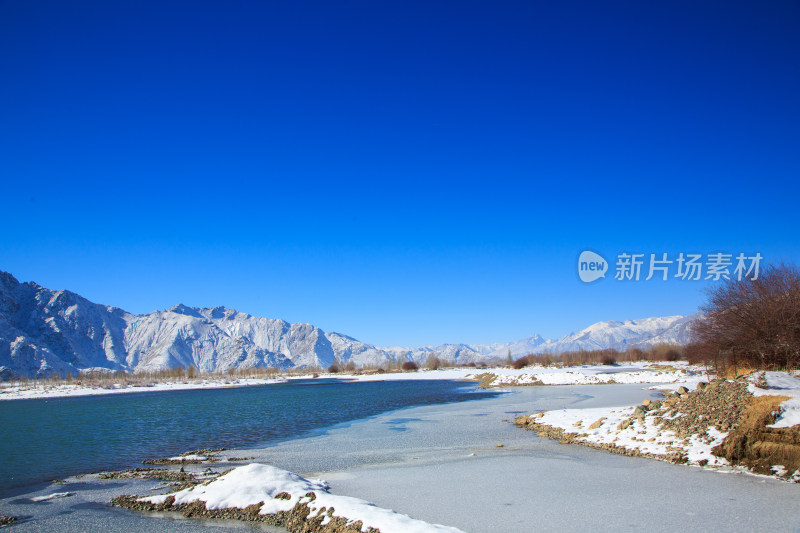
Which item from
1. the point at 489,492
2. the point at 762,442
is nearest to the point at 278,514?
the point at 489,492

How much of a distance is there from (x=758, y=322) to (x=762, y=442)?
7717 mm

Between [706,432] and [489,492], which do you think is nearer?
[489,492]

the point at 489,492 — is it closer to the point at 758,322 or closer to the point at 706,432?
the point at 706,432

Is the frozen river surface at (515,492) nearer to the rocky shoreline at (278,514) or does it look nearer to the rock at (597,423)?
the rocky shoreline at (278,514)

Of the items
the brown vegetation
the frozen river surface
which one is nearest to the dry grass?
the frozen river surface

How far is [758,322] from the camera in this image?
17.0 metres

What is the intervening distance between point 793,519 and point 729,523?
1089 mm

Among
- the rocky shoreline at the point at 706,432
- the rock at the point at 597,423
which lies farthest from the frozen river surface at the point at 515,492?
the rock at the point at 597,423

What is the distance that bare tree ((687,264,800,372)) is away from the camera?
16234 mm

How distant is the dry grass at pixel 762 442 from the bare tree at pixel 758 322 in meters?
5.68

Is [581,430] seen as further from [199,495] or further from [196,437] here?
[196,437]

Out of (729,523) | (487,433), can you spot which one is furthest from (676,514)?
(487,433)

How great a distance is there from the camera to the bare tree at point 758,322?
53.3 ft

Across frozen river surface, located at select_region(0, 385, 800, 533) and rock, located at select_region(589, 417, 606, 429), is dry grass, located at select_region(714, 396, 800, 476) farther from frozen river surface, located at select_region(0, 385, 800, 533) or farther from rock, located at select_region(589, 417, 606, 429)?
rock, located at select_region(589, 417, 606, 429)
